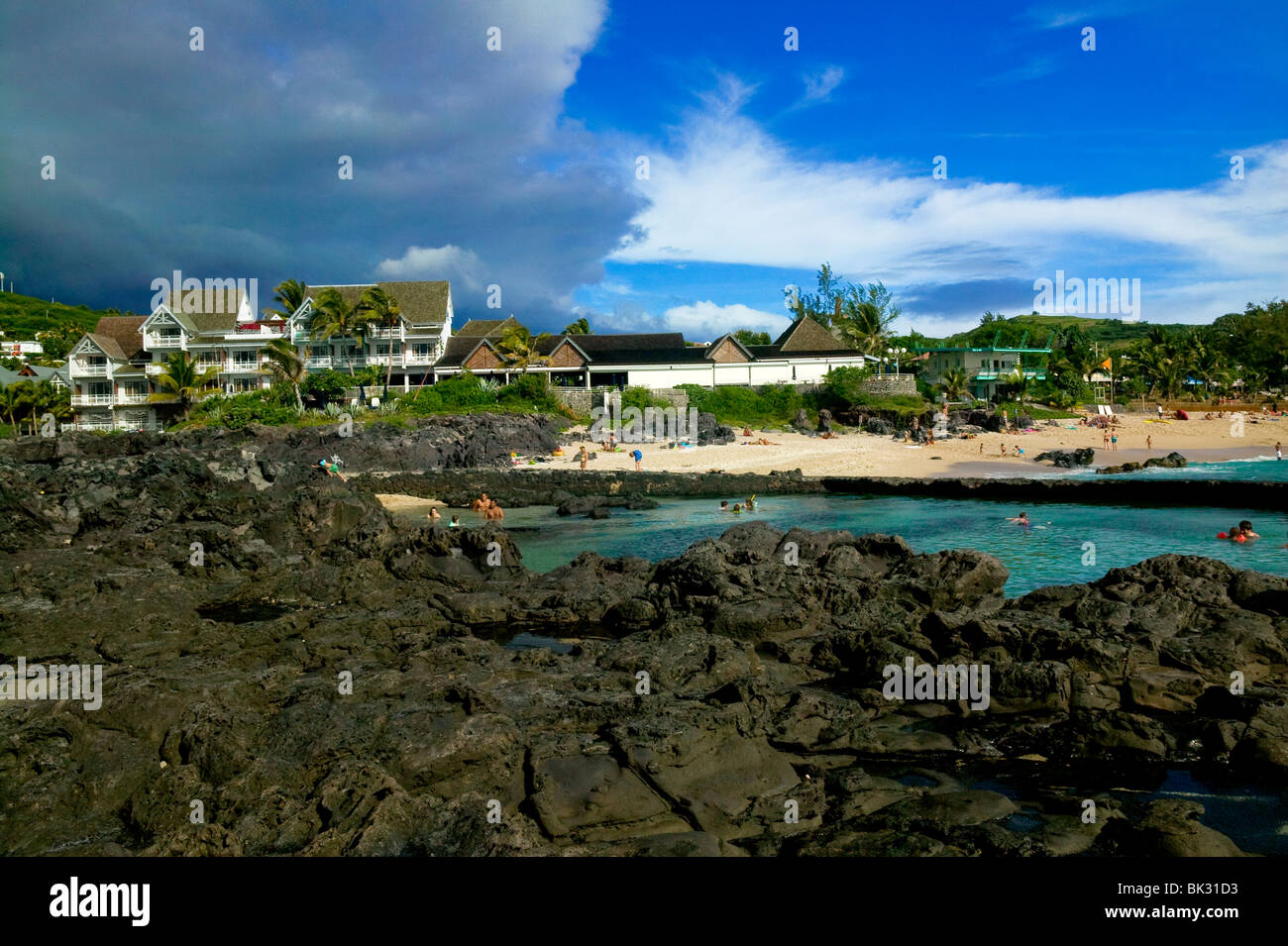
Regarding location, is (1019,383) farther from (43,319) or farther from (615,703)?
(43,319)

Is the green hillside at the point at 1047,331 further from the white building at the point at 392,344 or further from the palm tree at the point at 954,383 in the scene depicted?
the white building at the point at 392,344

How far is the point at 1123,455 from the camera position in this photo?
48.4 m

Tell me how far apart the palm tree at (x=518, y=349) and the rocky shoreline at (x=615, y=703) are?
4362 cm

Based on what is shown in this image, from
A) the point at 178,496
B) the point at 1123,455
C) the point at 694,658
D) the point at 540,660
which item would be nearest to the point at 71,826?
the point at 540,660

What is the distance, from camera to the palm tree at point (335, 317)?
6088 cm

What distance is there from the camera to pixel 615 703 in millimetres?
10930

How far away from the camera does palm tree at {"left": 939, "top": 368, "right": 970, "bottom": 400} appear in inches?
2650

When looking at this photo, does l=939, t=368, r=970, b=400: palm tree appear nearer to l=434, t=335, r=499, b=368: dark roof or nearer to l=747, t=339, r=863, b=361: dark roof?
l=747, t=339, r=863, b=361: dark roof

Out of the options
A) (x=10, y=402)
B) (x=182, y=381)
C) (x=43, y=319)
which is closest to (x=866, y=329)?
(x=182, y=381)

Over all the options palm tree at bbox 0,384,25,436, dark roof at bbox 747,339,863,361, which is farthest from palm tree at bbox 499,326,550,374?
palm tree at bbox 0,384,25,436

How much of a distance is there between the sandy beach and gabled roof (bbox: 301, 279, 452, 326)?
2052 centimetres

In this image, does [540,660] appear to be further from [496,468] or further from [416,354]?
[416,354]
